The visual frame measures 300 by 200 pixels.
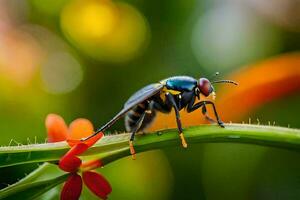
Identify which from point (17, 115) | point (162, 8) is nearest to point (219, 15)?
point (162, 8)

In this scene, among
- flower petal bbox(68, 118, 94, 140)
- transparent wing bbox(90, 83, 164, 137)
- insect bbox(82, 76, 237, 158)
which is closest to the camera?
flower petal bbox(68, 118, 94, 140)

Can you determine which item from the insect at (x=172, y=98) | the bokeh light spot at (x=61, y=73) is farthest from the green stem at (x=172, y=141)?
the bokeh light spot at (x=61, y=73)

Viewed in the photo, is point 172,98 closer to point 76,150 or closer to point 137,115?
point 137,115

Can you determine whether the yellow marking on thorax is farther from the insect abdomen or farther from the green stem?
the green stem

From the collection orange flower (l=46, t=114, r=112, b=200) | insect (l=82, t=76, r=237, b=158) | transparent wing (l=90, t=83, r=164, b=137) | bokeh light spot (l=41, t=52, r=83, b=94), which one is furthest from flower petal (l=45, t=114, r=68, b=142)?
bokeh light spot (l=41, t=52, r=83, b=94)

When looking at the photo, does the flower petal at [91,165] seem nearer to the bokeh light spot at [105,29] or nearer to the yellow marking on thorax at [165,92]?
the yellow marking on thorax at [165,92]

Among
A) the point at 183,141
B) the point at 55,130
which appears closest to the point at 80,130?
the point at 55,130

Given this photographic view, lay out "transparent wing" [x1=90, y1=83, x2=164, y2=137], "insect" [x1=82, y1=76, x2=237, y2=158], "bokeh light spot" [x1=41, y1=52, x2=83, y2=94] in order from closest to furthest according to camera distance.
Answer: "transparent wing" [x1=90, y1=83, x2=164, y2=137], "insect" [x1=82, y1=76, x2=237, y2=158], "bokeh light spot" [x1=41, y1=52, x2=83, y2=94]

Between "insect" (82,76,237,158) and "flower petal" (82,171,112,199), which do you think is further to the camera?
"insect" (82,76,237,158)
